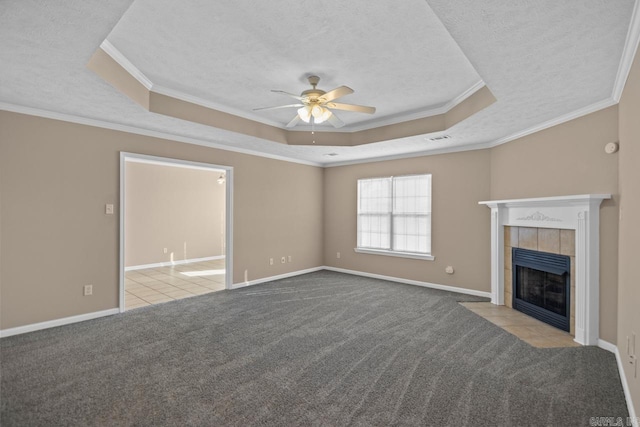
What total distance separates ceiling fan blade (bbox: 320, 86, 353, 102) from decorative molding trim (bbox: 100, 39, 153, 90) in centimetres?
195

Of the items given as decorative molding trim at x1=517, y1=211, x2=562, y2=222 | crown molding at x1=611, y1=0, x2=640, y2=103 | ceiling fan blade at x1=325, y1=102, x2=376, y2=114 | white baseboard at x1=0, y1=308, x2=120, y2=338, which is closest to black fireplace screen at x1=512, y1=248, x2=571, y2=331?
decorative molding trim at x1=517, y1=211, x2=562, y2=222

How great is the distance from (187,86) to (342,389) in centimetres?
362

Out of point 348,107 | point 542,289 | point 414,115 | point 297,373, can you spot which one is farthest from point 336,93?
point 542,289

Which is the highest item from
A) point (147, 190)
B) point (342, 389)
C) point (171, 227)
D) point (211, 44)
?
point (211, 44)

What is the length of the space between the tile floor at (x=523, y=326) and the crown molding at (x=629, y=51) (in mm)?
2560

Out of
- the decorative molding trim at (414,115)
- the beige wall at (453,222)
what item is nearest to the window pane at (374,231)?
the beige wall at (453,222)

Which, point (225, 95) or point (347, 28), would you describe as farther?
point (225, 95)

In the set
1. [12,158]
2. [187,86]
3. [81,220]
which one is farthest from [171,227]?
[187,86]

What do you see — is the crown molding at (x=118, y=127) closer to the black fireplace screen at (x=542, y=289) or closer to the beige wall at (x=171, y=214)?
the beige wall at (x=171, y=214)

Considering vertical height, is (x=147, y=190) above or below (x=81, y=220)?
above

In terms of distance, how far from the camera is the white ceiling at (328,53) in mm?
1964

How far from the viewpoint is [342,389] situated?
8.13 ft

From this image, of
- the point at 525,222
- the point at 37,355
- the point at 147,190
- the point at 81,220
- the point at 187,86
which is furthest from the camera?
the point at 147,190

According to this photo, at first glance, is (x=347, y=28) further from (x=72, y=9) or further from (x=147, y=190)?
(x=147, y=190)
